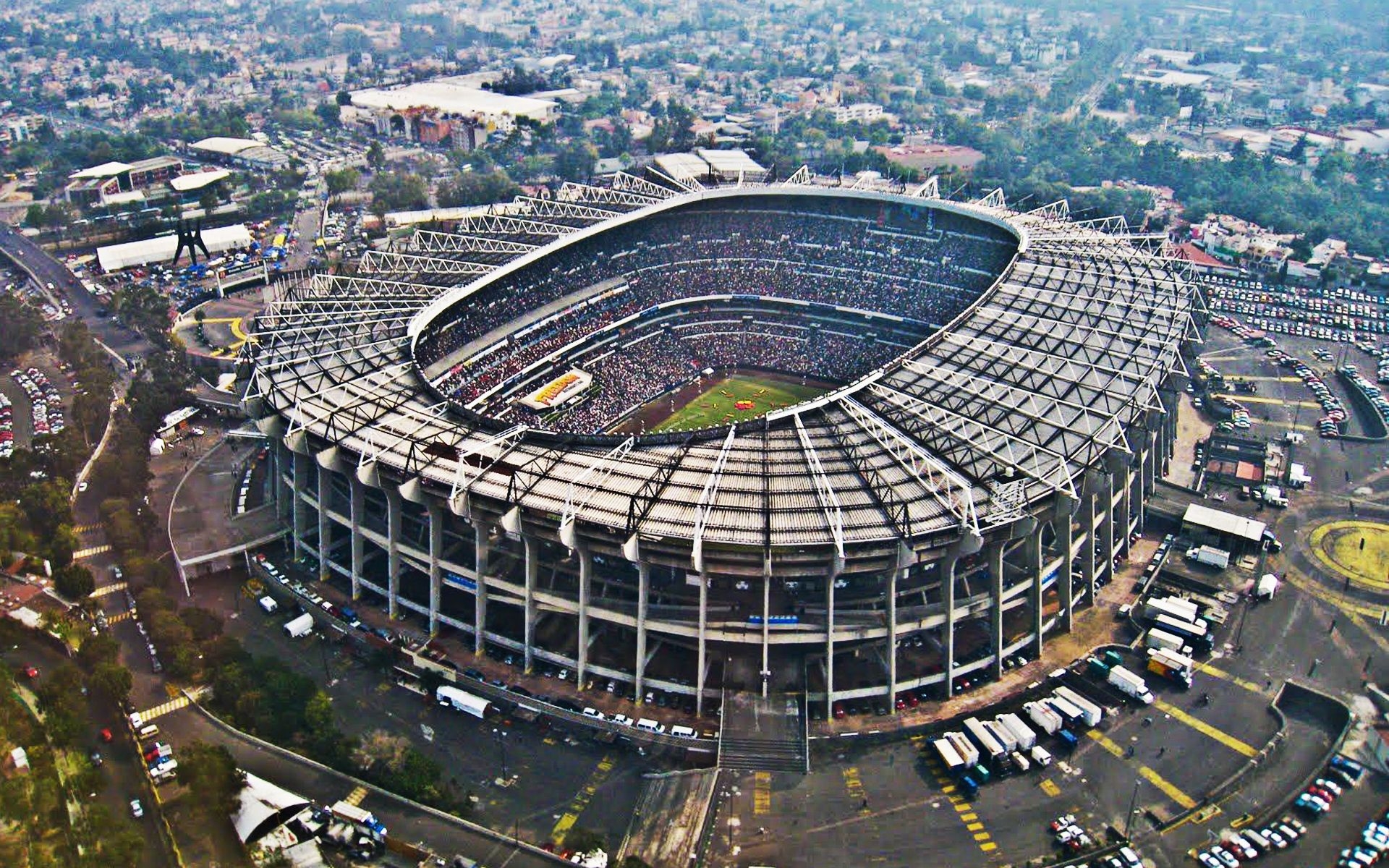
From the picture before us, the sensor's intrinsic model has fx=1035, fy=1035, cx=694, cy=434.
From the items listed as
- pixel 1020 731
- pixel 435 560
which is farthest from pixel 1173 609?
pixel 435 560

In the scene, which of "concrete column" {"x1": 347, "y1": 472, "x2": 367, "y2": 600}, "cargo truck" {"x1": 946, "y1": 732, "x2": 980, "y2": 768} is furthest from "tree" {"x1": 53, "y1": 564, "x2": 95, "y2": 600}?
"cargo truck" {"x1": 946, "y1": 732, "x2": 980, "y2": 768}

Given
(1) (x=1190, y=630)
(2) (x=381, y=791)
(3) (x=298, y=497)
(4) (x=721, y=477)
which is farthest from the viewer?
(3) (x=298, y=497)

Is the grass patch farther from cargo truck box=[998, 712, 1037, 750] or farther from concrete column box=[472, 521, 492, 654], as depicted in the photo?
cargo truck box=[998, 712, 1037, 750]

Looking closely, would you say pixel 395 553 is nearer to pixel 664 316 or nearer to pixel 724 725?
pixel 724 725

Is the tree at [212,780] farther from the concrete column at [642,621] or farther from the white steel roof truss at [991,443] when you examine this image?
the white steel roof truss at [991,443]

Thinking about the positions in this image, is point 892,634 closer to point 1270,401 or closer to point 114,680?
point 114,680

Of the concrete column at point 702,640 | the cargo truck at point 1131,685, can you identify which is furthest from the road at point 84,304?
the cargo truck at point 1131,685
